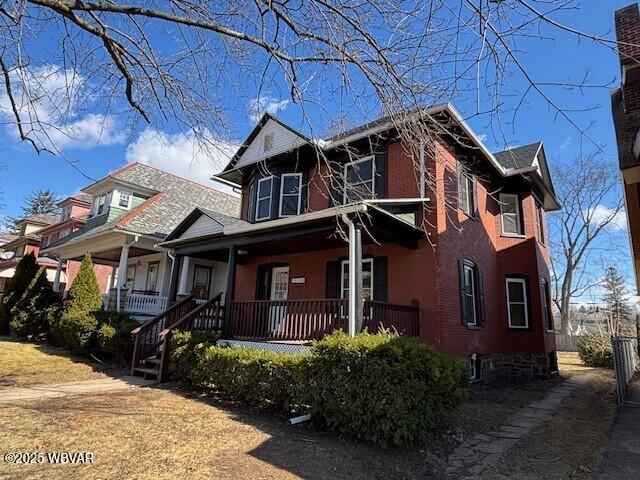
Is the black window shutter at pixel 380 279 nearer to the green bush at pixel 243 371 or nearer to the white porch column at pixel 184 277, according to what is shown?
the green bush at pixel 243 371

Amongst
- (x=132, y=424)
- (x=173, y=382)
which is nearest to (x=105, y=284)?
(x=173, y=382)

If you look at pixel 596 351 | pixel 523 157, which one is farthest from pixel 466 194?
pixel 596 351

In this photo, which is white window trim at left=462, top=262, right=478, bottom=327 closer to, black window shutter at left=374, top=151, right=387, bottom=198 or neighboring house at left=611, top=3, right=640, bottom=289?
black window shutter at left=374, top=151, right=387, bottom=198

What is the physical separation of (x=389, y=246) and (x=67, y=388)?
312 inches

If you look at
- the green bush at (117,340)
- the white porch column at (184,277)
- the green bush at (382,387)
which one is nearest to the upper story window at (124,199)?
the white porch column at (184,277)

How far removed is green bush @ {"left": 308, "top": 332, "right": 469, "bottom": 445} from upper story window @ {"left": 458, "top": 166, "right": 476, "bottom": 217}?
658cm

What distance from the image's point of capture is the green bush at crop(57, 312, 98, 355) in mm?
11734

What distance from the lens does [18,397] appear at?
7.15m

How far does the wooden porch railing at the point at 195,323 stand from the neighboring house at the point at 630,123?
9.73m

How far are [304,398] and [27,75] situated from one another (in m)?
5.79

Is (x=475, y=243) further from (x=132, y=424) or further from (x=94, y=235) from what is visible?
(x=94, y=235)

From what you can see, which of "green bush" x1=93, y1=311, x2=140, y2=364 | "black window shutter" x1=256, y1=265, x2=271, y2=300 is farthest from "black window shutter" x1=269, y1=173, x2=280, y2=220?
"green bush" x1=93, y1=311, x2=140, y2=364

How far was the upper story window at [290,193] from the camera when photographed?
41.4 ft

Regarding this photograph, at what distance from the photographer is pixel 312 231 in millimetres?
9023
